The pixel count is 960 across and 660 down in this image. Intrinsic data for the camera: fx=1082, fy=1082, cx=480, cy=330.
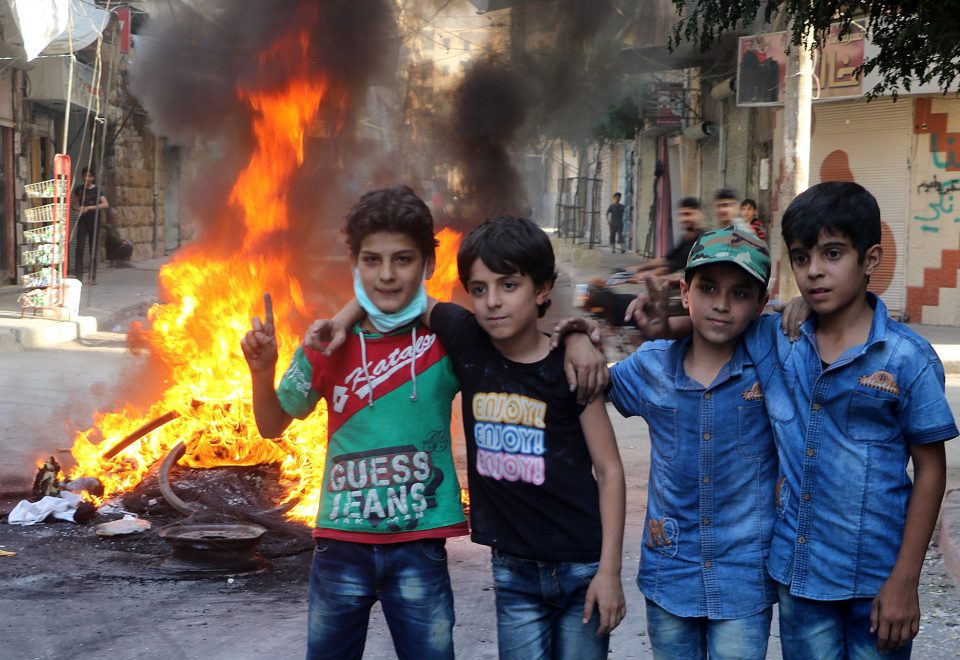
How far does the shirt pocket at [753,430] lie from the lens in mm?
2400

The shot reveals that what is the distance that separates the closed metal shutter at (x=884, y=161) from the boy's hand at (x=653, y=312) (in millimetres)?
13213

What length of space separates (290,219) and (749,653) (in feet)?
19.6

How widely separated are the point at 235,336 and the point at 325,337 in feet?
13.9

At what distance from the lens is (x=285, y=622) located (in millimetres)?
4102

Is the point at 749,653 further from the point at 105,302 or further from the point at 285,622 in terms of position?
the point at 105,302

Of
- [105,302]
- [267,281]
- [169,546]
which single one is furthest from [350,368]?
[105,302]

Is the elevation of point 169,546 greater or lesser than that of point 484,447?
lesser

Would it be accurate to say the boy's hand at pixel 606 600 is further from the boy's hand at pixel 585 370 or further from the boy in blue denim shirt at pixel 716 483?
the boy's hand at pixel 585 370

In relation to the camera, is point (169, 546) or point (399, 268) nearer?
point (399, 268)

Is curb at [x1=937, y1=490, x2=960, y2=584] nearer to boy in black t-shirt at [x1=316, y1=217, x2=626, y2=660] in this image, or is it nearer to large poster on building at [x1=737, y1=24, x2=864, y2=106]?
boy in black t-shirt at [x1=316, y1=217, x2=626, y2=660]

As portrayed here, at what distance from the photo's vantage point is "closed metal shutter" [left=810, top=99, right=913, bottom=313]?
15.1 meters

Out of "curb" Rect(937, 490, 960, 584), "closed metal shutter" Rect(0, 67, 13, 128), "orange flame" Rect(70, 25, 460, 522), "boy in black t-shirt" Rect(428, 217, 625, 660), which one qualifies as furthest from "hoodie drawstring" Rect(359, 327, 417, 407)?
"closed metal shutter" Rect(0, 67, 13, 128)

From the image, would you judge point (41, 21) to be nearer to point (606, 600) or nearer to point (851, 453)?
point (606, 600)

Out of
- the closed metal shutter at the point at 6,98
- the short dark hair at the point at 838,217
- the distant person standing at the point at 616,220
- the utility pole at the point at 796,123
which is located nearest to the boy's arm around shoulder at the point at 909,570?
Answer: the short dark hair at the point at 838,217
